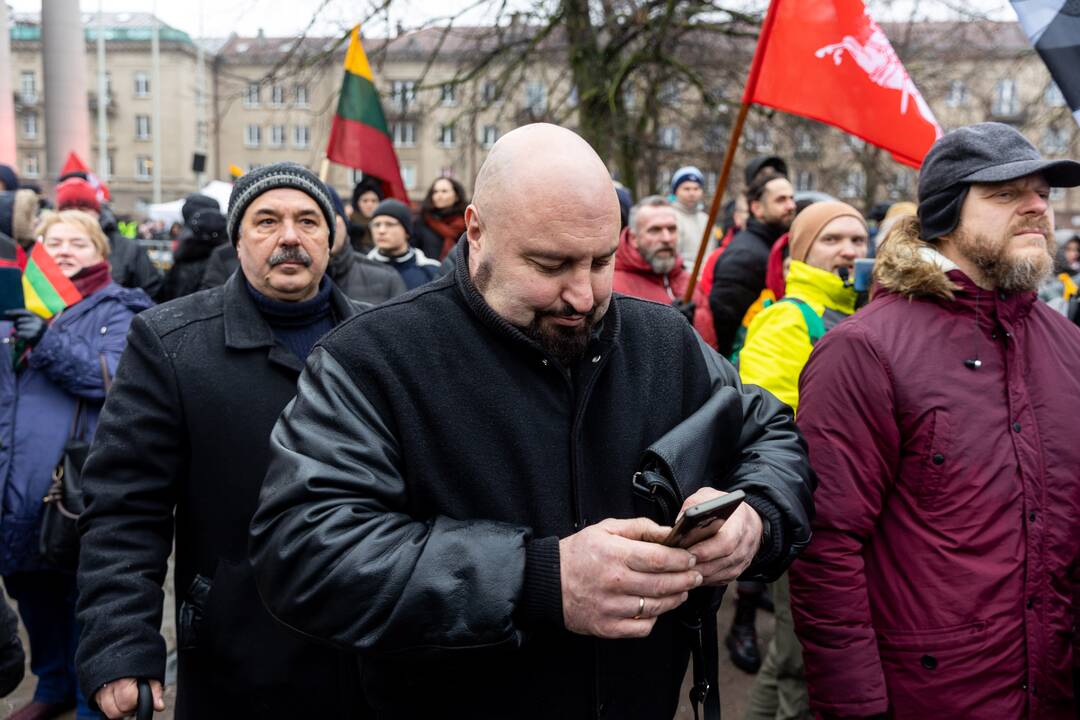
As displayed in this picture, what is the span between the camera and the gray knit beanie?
2668mm

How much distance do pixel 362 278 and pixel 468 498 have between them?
3.59 m

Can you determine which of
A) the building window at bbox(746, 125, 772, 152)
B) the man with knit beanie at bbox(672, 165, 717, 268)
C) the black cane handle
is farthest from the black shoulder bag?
the building window at bbox(746, 125, 772, 152)

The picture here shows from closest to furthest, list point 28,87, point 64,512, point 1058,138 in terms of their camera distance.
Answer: point 64,512, point 1058,138, point 28,87

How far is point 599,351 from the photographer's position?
1.76m

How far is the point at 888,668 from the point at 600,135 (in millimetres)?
9931

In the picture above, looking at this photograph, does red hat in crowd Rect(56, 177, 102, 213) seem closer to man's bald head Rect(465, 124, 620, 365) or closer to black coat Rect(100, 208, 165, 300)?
black coat Rect(100, 208, 165, 300)

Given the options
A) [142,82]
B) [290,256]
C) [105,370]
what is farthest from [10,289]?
[142,82]

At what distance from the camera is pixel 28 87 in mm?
60344

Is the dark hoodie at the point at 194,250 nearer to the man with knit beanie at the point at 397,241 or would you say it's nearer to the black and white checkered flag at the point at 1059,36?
the man with knit beanie at the point at 397,241

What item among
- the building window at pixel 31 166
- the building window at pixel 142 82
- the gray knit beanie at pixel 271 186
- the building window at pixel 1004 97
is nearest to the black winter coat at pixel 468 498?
the gray knit beanie at pixel 271 186

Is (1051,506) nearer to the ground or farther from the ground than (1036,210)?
nearer to the ground

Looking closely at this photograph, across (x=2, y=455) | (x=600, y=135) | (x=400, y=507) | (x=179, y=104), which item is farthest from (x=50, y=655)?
(x=179, y=104)

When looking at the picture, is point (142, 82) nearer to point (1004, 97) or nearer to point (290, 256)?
point (1004, 97)

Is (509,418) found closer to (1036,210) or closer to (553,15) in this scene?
(1036,210)
